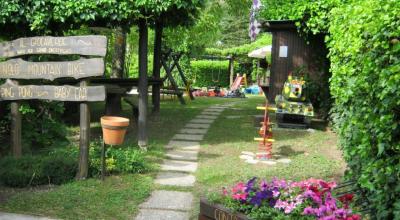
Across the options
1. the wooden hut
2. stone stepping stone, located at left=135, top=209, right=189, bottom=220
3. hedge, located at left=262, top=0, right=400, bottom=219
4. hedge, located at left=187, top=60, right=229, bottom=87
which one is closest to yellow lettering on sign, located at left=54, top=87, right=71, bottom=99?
stone stepping stone, located at left=135, top=209, right=189, bottom=220

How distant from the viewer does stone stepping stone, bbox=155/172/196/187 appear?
6212 millimetres

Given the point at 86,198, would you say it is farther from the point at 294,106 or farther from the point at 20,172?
the point at 294,106

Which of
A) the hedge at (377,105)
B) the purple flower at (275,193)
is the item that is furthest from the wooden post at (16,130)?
the hedge at (377,105)

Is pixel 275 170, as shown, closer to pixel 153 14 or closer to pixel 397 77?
pixel 153 14

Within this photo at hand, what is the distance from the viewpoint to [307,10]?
436 inches

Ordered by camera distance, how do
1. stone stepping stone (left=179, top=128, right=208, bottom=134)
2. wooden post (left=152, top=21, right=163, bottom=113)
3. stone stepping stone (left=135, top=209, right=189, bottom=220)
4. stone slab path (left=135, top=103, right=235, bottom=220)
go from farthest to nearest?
wooden post (left=152, top=21, right=163, bottom=113) < stone stepping stone (left=179, top=128, right=208, bottom=134) < stone slab path (left=135, top=103, right=235, bottom=220) < stone stepping stone (left=135, top=209, right=189, bottom=220)

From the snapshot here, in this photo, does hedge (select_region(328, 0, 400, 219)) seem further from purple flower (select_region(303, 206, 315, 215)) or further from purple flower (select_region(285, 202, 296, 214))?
purple flower (select_region(285, 202, 296, 214))

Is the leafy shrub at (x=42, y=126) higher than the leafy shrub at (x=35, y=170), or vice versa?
the leafy shrub at (x=42, y=126)

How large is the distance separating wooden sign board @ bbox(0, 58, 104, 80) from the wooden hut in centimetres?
702

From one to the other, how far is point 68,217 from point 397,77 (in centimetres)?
359

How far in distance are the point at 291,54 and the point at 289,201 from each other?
8885 mm

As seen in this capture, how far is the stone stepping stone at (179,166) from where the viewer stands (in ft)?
22.8

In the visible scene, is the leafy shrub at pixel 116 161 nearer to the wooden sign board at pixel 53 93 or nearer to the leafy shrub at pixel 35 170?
the leafy shrub at pixel 35 170

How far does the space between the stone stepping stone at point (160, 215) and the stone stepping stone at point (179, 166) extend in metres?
1.81
